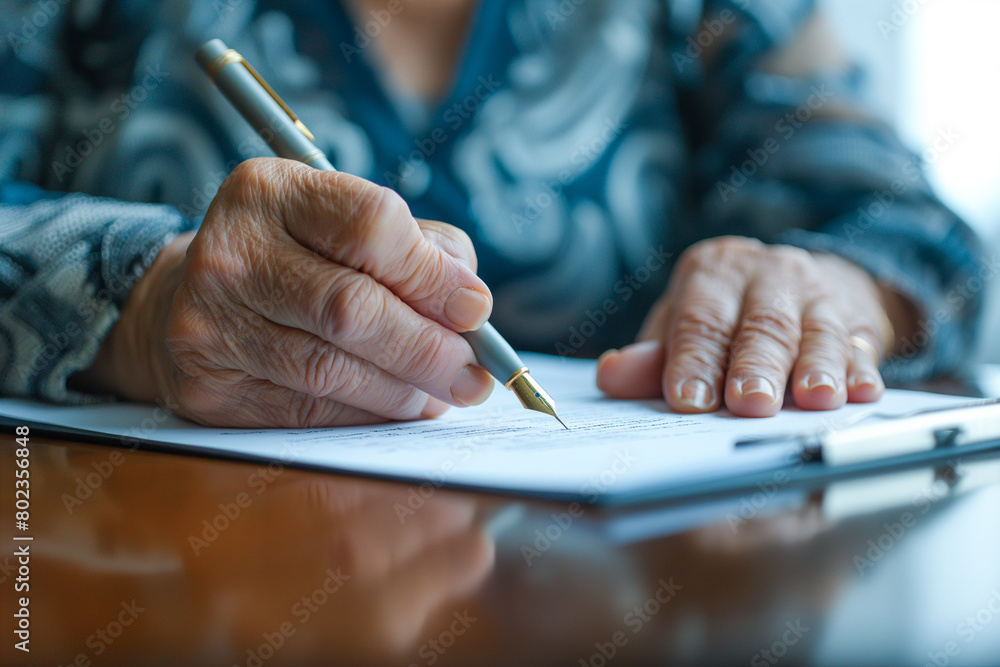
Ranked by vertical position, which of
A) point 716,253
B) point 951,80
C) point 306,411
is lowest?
point 306,411

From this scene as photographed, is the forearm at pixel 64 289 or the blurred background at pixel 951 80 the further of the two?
the blurred background at pixel 951 80

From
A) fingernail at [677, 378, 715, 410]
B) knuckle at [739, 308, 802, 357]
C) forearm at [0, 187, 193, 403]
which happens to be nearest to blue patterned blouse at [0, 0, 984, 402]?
forearm at [0, 187, 193, 403]

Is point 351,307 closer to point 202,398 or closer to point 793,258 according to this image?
point 202,398

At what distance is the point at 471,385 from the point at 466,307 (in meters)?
0.05

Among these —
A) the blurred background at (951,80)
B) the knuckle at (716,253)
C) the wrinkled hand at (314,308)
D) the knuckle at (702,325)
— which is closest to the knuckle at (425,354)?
the wrinkled hand at (314,308)

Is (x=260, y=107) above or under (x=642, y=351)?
above

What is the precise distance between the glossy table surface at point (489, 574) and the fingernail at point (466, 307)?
136 millimetres

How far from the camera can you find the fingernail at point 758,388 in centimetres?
50

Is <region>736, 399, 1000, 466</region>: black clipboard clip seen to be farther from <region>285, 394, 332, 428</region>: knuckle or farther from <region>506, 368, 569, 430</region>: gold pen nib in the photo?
<region>285, 394, 332, 428</region>: knuckle

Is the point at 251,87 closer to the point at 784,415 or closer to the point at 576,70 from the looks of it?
the point at 784,415

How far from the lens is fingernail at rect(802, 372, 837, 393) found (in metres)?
0.52

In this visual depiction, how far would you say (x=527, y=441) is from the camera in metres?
0.42

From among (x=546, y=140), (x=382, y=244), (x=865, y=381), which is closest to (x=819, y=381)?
(x=865, y=381)

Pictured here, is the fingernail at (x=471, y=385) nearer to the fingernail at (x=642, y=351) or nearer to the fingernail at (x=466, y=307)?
the fingernail at (x=466, y=307)
